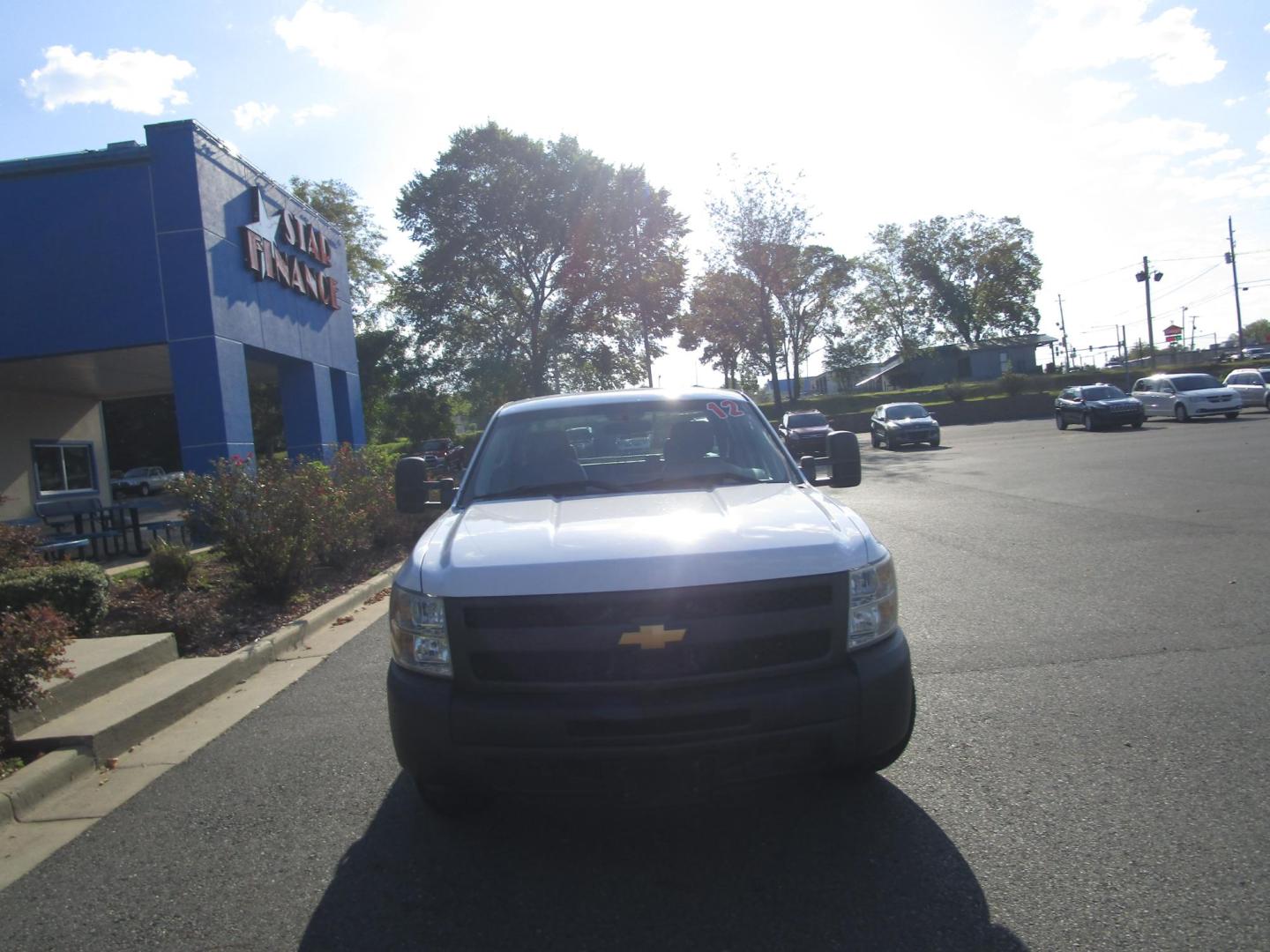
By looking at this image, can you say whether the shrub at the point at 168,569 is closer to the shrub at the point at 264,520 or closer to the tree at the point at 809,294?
the shrub at the point at 264,520

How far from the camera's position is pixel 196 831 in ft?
13.0

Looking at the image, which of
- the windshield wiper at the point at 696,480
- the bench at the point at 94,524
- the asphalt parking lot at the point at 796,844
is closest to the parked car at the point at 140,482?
the bench at the point at 94,524

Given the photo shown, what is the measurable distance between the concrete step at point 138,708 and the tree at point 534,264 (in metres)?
37.1

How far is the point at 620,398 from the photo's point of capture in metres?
5.33

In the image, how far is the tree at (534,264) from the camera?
41188 mm

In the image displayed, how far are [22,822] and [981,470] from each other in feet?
62.3

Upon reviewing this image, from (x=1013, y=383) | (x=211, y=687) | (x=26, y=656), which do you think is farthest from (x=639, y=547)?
(x=1013, y=383)

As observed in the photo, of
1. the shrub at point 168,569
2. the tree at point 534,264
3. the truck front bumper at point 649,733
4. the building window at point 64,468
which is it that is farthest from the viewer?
the tree at point 534,264

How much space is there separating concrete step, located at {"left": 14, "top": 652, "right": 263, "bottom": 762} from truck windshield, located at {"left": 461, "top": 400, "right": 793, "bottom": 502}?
2.41m

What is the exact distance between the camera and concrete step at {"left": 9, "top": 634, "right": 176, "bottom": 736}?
5.05 meters

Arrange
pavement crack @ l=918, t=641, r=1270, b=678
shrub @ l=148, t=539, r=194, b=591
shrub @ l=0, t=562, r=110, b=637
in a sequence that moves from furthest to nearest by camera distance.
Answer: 1. shrub @ l=148, t=539, r=194, b=591
2. shrub @ l=0, t=562, r=110, b=637
3. pavement crack @ l=918, t=641, r=1270, b=678

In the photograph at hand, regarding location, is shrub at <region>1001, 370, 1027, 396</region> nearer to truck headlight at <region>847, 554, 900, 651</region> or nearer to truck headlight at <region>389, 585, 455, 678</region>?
truck headlight at <region>847, 554, 900, 651</region>

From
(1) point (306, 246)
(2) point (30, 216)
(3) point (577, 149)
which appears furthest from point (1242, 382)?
(2) point (30, 216)

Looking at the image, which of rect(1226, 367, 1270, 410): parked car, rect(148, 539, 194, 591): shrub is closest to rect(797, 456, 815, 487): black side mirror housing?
rect(148, 539, 194, 591): shrub
